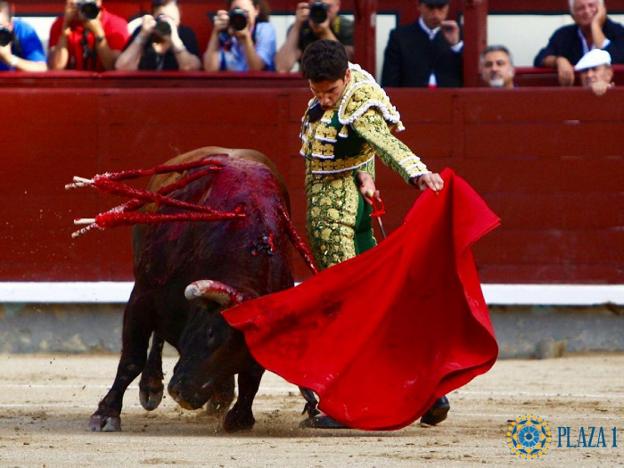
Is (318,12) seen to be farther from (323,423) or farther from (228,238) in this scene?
(323,423)

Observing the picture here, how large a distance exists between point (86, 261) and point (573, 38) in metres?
2.59

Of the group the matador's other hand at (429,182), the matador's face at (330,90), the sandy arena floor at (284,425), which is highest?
the matador's face at (330,90)

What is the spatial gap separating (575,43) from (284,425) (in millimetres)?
3176

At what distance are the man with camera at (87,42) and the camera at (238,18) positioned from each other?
2.18ft

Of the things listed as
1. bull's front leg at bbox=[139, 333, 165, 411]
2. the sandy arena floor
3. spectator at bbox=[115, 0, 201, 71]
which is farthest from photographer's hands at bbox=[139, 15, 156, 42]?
bull's front leg at bbox=[139, 333, 165, 411]

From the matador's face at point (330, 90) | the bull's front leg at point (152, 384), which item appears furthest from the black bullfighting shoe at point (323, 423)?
the matador's face at point (330, 90)

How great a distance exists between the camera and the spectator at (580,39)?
25.0ft

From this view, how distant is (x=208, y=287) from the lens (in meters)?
4.77

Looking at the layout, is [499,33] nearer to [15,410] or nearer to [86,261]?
[86,261]

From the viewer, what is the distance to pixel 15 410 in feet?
18.9

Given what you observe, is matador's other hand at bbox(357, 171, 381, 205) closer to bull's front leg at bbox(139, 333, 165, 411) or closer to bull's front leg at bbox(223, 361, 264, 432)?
bull's front leg at bbox(223, 361, 264, 432)

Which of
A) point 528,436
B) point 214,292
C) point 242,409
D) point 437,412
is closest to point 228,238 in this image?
point 214,292

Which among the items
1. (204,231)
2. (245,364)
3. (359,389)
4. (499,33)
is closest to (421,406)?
(359,389)

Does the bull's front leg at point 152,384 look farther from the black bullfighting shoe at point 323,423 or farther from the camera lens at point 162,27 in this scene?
the camera lens at point 162,27
